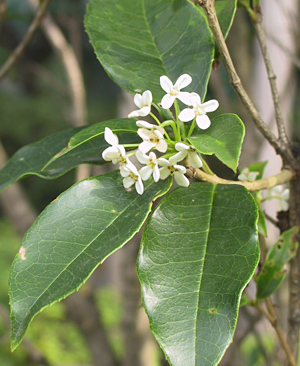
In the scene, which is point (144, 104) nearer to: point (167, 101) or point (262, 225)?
point (167, 101)

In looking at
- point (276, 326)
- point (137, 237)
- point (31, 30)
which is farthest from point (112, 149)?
point (137, 237)

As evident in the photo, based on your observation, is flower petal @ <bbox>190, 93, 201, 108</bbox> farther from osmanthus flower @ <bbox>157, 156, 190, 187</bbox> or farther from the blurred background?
the blurred background

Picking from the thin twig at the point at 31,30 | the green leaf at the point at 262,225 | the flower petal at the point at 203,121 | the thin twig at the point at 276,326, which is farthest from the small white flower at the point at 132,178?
the thin twig at the point at 31,30

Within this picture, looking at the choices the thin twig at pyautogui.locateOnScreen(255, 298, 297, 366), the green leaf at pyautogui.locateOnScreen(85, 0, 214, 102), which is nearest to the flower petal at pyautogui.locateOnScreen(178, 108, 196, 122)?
the green leaf at pyautogui.locateOnScreen(85, 0, 214, 102)

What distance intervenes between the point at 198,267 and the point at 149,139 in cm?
17

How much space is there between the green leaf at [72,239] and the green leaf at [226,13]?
0.87 ft

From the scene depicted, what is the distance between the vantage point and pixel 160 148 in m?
0.53

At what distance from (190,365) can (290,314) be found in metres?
0.38

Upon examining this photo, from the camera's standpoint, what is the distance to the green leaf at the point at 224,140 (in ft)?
1.54

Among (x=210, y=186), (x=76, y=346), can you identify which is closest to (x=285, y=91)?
(x=210, y=186)

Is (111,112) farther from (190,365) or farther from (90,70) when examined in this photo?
(190,365)

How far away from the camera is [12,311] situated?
1.64 ft

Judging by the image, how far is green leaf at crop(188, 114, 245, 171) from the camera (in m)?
0.47

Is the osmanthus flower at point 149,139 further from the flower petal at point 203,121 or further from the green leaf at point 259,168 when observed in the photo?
the green leaf at point 259,168
